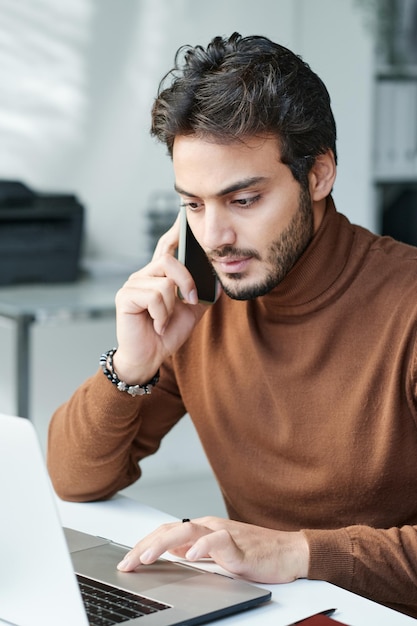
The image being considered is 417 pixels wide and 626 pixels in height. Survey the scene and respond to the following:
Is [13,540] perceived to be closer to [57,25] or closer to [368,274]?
[368,274]

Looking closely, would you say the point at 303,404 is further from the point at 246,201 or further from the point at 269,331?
the point at 246,201

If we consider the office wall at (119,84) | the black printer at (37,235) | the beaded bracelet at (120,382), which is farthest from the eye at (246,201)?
the office wall at (119,84)

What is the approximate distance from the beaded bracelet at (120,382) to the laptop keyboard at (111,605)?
414 millimetres

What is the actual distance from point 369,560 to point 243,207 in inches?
18.5

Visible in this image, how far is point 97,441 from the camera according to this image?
147 centimetres

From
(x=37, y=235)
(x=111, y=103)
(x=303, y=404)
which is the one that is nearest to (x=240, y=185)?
(x=303, y=404)

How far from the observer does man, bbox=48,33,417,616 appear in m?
1.34

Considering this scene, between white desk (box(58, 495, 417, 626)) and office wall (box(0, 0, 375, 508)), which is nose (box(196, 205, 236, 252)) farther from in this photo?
office wall (box(0, 0, 375, 508))

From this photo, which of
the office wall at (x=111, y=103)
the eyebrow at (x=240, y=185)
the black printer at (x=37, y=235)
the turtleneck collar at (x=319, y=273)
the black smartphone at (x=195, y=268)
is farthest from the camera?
the office wall at (x=111, y=103)

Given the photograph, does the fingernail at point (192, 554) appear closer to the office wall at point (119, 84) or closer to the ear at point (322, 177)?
the ear at point (322, 177)

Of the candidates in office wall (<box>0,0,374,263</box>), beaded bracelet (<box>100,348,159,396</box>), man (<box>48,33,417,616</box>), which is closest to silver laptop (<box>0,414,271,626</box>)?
man (<box>48,33,417,616</box>)

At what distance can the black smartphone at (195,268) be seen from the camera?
153cm

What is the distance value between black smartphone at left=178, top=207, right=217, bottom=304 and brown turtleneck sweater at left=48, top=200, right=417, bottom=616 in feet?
0.12

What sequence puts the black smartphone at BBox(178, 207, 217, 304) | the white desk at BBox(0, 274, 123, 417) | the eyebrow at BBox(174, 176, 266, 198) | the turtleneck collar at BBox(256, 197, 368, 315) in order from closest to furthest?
the eyebrow at BBox(174, 176, 266, 198) < the turtleneck collar at BBox(256, 197, 368, 315) < the black smartphone at BBox(178, 207, 217, 304) < the white desk at BBox(0, 274, 123, 417)
